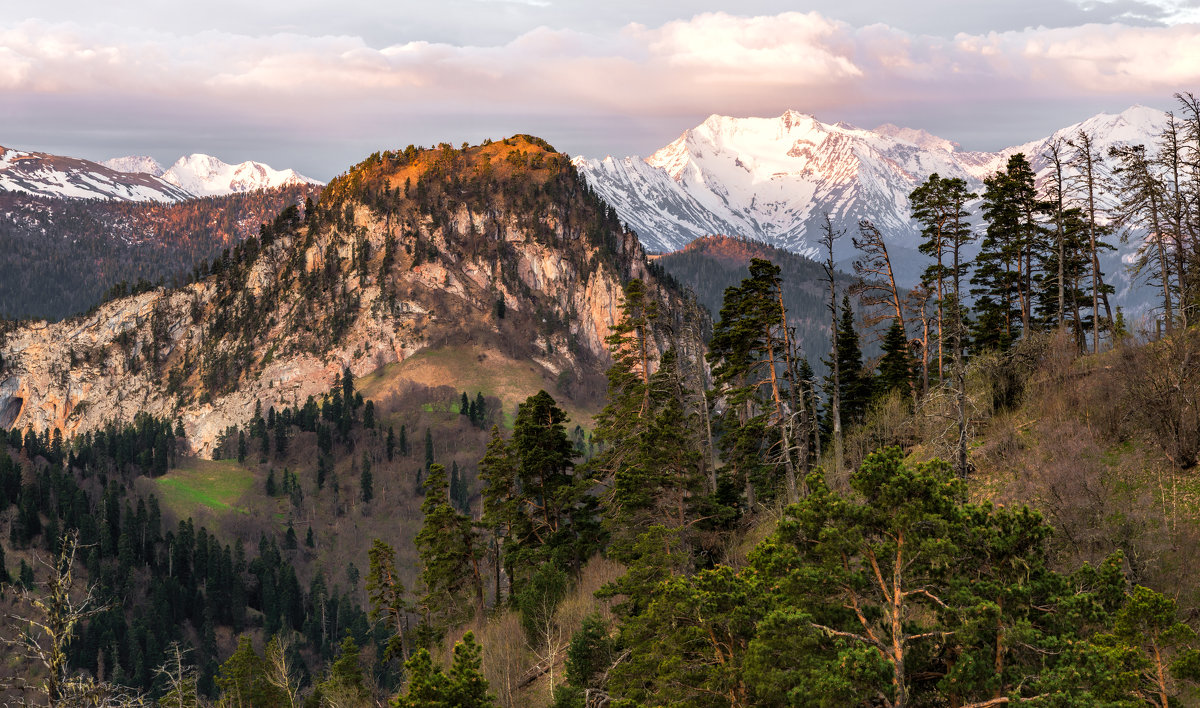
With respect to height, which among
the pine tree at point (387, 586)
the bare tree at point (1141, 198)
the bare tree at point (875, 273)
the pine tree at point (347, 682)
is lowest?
the pine tree at point (347, 682)

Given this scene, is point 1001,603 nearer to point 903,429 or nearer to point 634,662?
point 634,662

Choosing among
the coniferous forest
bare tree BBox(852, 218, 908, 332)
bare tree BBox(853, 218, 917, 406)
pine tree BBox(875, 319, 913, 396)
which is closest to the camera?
the coniferous forest

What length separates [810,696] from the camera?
2150 centimetres

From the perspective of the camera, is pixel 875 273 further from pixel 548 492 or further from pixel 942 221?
pixel 548 492

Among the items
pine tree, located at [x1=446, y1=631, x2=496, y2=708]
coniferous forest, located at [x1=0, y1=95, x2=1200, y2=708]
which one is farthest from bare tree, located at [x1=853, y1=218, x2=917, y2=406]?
pine tree, located at [x1=446, y1=631, x2=496, y2=708]

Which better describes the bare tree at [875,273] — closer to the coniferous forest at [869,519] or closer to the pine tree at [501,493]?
the coniferous forest at [869,519]

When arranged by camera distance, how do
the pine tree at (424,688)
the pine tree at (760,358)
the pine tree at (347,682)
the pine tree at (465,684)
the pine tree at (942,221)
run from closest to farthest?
the pine tree at (424,688), the pine tree at (465,684), the pine tree at (760,358), the pine tree at (942,221), the pine tree at (347,682)

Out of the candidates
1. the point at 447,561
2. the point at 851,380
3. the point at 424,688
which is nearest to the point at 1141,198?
the point at 851,380

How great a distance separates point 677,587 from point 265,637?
160083 millimetres

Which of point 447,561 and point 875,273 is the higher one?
point 875,273

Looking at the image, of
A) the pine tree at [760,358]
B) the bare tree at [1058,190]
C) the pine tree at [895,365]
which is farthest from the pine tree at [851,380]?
the bare tree at [1058,190]

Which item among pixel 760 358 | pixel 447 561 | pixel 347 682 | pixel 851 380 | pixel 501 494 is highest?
pixel 760 358

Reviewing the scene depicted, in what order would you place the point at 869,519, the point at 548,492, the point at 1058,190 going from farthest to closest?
the point at 548,492 → the point at 1058,190 → the point at 869,519

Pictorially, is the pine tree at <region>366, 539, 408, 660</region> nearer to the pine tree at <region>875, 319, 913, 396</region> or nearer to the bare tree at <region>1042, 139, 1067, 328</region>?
the pine tree at <region>875, 319, 913, 396</region>
